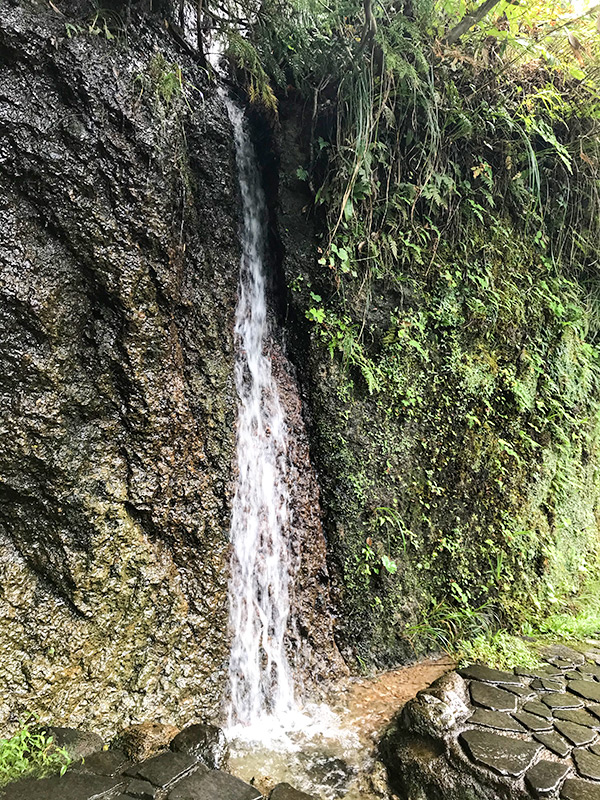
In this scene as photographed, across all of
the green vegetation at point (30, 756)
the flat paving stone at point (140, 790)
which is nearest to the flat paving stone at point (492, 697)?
the flat paving stone at point (140, 790)

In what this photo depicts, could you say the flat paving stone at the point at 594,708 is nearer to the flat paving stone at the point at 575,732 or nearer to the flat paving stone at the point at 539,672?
the flat paving stone at the point at 575,732

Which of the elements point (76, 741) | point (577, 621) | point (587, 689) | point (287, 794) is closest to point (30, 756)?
point (76, 741)

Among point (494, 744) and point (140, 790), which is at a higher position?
point (140, 790)

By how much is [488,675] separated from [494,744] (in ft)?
2.74

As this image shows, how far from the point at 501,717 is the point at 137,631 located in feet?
7.60

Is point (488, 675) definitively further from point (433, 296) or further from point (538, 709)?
point (433, 296)

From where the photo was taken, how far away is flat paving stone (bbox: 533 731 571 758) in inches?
110

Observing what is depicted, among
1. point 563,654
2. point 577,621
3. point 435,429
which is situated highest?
point 435,429

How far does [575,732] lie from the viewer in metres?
3.00

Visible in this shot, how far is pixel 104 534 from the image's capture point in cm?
310

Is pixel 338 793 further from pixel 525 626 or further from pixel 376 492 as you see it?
pixel 525 626

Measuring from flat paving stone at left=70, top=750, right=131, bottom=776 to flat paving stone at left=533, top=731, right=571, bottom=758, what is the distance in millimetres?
2329

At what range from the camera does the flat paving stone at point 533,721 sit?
9.83 ft

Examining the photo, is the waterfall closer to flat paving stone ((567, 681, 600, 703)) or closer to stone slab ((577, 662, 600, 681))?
flat paving stone ((567, 681, 600, 703))
